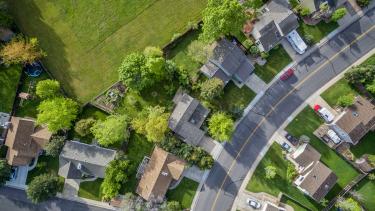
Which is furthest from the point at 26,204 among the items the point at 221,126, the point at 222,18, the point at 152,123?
the point at 222,18

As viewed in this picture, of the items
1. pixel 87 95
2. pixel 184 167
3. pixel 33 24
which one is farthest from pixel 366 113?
pixel 33 24

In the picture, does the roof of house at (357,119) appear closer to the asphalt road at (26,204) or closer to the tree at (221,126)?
the tree at (221,126)

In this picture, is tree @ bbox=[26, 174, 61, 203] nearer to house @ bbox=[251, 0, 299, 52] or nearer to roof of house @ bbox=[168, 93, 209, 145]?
roof of house @ bbox=[168, 93, 209, 145]

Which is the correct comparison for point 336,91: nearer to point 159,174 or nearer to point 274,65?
point 274,65

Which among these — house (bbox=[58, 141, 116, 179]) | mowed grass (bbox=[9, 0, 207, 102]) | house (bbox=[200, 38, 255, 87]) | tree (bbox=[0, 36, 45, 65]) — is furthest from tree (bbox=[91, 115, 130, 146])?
house (bbox=[200, 38, 255, 87])

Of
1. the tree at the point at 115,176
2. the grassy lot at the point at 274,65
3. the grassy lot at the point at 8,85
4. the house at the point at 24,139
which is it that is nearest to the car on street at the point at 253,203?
the grassy lot at the point at 274,65

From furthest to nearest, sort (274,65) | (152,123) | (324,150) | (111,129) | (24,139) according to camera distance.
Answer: (324,150) < (274,65) < (24,139) < (111,129) < (152,123)
